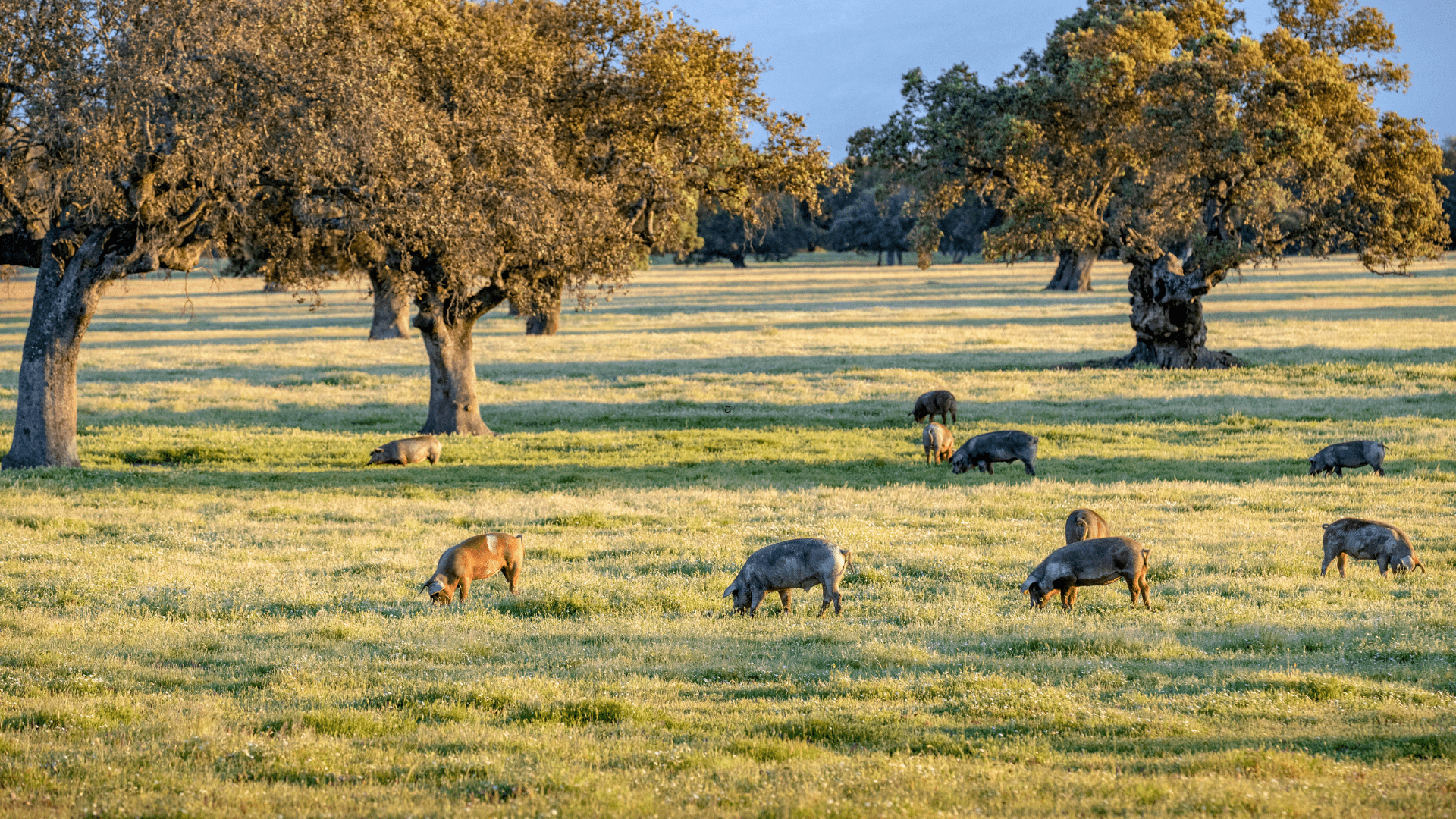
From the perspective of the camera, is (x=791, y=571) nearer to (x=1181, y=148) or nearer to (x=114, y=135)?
(x=114, y=135)

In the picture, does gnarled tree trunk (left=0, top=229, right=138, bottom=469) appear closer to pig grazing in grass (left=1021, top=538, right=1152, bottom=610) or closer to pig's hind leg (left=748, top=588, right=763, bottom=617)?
pig's hind leg (left=748, top=588, right=763, bottom=617)

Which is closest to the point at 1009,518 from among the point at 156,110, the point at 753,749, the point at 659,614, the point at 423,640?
the point at 659,614

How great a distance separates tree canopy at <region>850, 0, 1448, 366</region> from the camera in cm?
3559

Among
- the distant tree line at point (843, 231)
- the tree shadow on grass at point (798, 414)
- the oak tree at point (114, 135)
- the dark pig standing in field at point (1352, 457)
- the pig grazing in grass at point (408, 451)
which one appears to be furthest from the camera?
the distant tree line at point (843, 231)

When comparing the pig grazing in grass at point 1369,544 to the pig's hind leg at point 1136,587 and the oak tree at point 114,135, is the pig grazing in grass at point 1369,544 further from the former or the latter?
the oak tree at point 114,135

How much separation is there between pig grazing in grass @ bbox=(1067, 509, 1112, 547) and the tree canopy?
2230 cm

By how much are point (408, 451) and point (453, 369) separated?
4.35 metres

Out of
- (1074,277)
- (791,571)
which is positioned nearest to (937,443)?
(791,571)

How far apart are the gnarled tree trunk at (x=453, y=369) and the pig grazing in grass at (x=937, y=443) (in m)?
10.00

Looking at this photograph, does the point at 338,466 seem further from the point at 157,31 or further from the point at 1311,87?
the point at 1311,87

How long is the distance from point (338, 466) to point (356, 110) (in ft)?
24.4

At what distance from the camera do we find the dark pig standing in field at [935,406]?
94.9 ft

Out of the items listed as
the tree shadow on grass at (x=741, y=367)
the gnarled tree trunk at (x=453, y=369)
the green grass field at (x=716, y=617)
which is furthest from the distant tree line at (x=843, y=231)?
the gnarled tree trunk at (x=453, y=369)

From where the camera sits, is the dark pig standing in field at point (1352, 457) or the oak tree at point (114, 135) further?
the dark pig standing in field at point (1352, 457)
